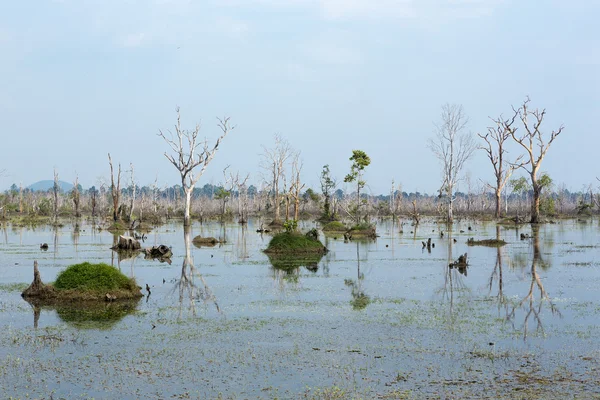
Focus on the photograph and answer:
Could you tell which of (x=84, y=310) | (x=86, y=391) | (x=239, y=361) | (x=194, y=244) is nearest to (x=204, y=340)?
(x=239, y=361)

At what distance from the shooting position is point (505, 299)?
16281 millimetres

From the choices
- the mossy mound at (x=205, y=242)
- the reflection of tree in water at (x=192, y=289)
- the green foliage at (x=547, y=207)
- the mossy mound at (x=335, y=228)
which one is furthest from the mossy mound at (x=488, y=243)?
the green foliage at (x=547, y=207)

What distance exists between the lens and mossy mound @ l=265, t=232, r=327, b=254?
29844mm

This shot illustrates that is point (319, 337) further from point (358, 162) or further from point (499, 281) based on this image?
point (358, 162)

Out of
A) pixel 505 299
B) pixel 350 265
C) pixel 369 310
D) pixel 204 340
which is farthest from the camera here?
pixel 350 265

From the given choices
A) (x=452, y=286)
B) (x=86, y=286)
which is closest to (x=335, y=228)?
(x=452, y=286)

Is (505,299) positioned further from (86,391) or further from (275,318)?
(86,391)

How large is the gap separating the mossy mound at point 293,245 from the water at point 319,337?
6658 mm

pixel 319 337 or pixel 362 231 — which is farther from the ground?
pixel 362 231

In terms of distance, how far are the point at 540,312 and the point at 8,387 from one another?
1102cm

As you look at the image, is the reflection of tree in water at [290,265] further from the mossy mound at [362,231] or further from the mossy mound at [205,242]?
the mossy mound at [362,231]

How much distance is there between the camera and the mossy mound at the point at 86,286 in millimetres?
16531

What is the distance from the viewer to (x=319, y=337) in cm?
1220

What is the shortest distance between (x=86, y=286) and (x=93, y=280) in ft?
0.81
